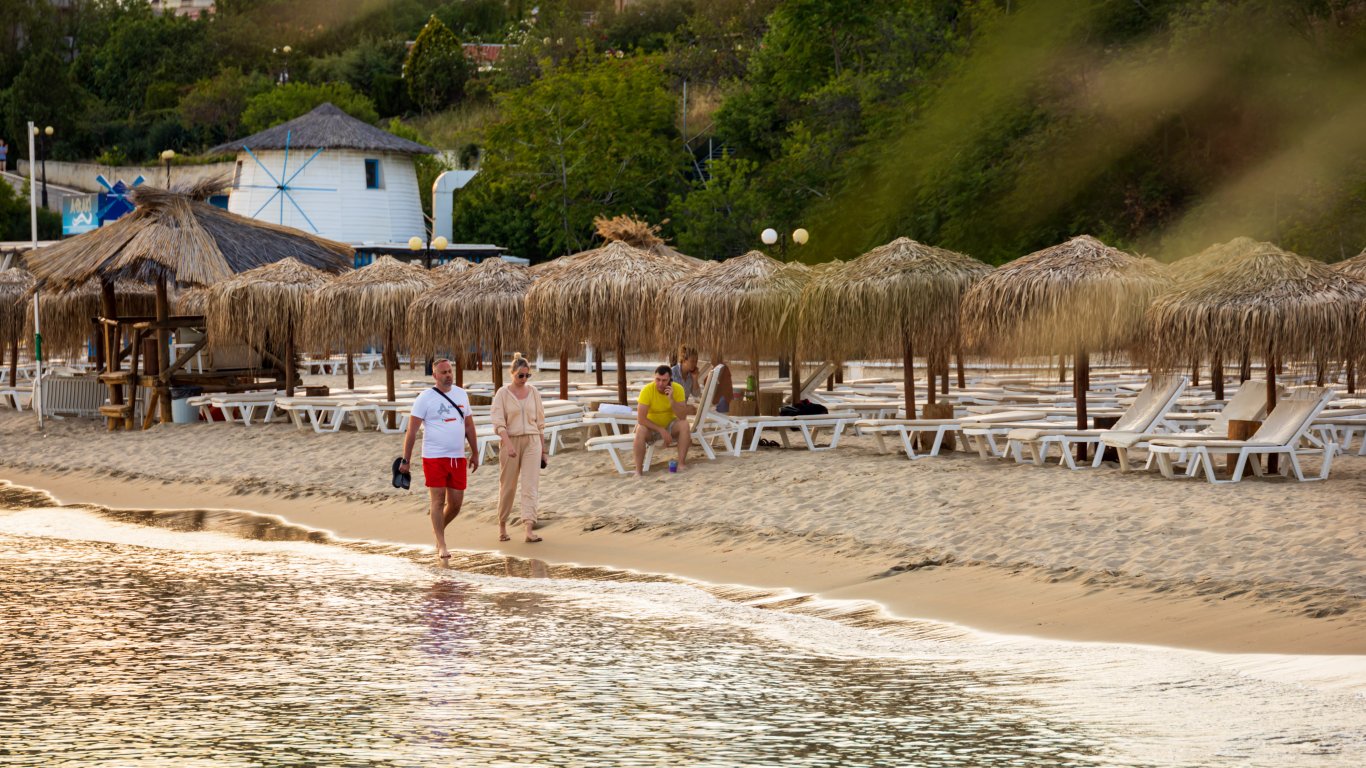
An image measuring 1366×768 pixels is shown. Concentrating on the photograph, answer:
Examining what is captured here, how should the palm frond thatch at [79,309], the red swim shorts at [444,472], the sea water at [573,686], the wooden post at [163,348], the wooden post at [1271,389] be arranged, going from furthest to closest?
the palm frond thatch at [79,309] < the wooden post at [163,348] < the wooden post at [1271,389] < the red swim shorts at [444,472] < the sea water at [573,686]

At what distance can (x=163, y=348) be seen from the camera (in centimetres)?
2389

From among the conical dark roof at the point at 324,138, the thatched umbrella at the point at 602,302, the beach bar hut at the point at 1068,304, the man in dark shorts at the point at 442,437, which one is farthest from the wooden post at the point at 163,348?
the conical dark roof at the point at 324,138

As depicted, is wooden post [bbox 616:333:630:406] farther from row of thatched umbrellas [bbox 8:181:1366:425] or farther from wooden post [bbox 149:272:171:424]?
wooden post [bbox 149:272:171:424]

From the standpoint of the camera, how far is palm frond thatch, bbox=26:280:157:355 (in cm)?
2789

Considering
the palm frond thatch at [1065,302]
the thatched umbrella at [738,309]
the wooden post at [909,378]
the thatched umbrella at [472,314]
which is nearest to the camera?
the palm frond thatch at [1065,302]

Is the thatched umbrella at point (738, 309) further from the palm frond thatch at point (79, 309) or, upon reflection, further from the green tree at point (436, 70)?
the green tree at point (436, 70)

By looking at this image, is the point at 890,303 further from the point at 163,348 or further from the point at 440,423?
the point at 163,348

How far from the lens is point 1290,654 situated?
869 cm

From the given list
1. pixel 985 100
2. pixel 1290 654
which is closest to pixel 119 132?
pixel 985 100

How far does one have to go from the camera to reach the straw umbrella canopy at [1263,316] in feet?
46.0

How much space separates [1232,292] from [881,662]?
682 cm

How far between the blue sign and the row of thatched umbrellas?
2970 cm

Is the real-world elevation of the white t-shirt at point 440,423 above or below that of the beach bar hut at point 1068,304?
below

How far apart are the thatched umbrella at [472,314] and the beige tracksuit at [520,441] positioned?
7.45m
